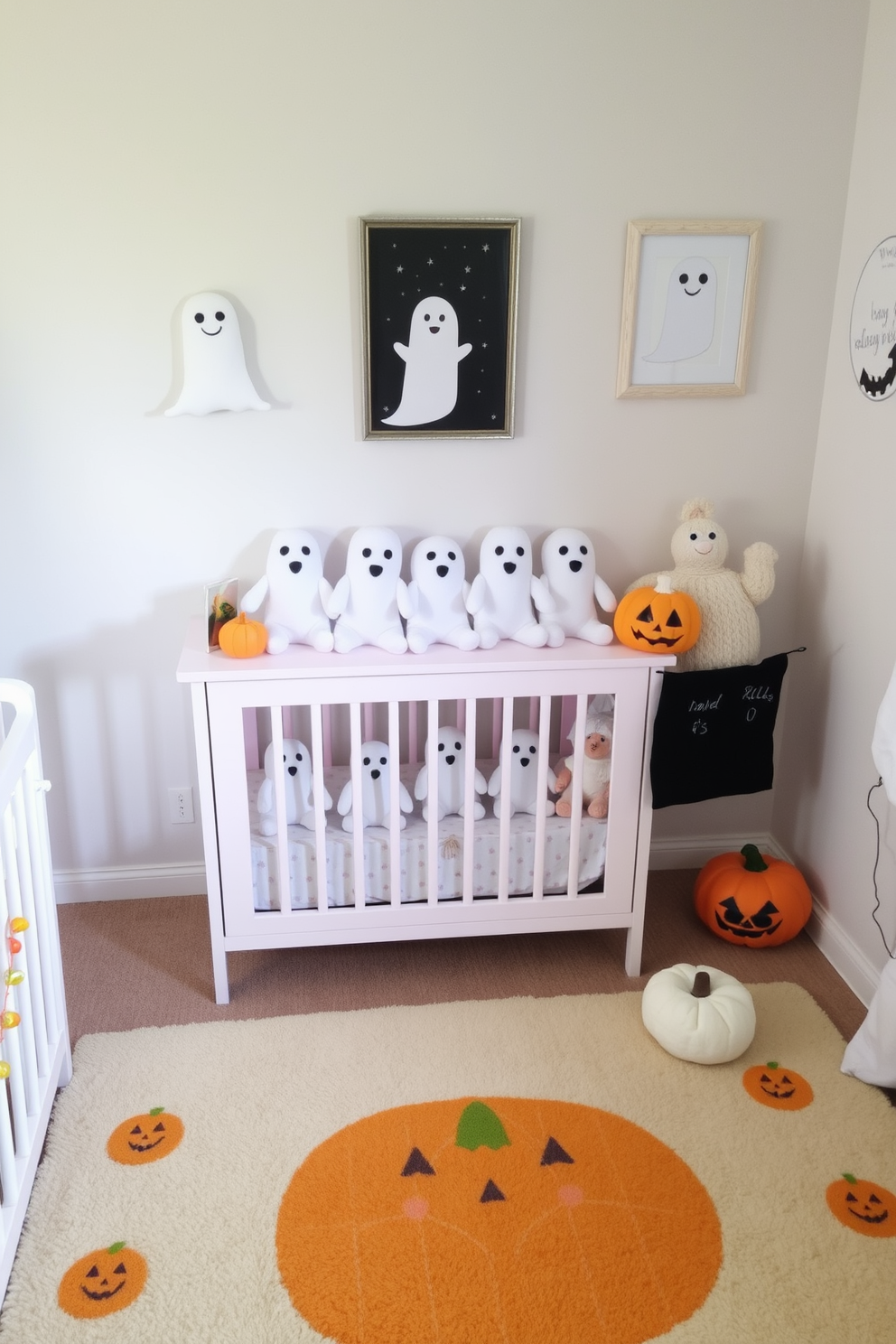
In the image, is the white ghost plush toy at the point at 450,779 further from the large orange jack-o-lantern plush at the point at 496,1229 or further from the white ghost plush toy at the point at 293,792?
the large orange jack-o-lantern plush at the point at 496,1229

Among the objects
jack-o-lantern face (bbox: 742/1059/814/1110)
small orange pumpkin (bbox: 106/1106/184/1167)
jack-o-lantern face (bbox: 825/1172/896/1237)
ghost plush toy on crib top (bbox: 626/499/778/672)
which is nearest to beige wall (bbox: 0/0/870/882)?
ghost plush toy on crib top (bbox: 626/499/778/672)

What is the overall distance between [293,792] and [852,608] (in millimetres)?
1367

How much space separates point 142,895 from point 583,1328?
1.61 m

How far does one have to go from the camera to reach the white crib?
216 centimetres

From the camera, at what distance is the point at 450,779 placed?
2375mm

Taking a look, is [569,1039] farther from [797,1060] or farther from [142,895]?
[142,895]

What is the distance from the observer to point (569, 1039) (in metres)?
2.17

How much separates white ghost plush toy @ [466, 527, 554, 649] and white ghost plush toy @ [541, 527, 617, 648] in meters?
0.04

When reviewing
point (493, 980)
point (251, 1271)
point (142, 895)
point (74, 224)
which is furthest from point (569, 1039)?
point (74, 224)

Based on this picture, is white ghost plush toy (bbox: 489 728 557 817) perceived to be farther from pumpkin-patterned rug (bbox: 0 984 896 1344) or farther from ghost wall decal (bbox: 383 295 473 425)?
ghost wall decal (bbox: 383 295 473 425)

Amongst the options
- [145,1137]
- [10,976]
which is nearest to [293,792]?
[145,1137]

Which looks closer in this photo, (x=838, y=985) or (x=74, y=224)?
(x=74, y=224)

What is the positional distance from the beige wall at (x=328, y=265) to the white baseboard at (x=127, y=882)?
7.8 inches

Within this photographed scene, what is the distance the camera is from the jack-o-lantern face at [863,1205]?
1726 mm
